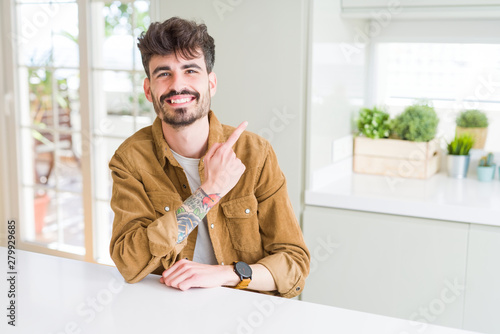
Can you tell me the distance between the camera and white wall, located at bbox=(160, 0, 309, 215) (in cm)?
244

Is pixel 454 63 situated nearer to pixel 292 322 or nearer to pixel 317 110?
pixel 317 110

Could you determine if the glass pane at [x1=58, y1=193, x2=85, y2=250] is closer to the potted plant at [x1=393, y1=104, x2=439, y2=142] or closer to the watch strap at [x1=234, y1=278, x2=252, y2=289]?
the potted plant at [x1=393, y1=104, x2=439, y2=142]

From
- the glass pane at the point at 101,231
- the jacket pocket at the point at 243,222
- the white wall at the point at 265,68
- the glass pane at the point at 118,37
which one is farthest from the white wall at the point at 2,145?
the jacket pocket at the point at 243,222

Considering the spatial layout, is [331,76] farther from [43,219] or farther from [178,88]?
[43,219]

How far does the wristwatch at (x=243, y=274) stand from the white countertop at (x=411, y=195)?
3.31 ft

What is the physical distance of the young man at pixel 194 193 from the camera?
1.47m

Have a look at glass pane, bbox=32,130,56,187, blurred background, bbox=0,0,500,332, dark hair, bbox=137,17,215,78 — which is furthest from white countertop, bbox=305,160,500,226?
glass pane, bbox=32,130,56,187

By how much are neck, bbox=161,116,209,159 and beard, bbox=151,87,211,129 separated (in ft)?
0.09

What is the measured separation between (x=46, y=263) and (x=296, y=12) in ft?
4.85

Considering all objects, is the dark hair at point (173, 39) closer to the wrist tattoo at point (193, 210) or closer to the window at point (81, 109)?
the wrist tattoo at point (193, 210)

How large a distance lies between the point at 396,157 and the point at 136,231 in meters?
1.66

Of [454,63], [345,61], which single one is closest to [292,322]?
[345,61]

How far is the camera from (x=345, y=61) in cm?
280

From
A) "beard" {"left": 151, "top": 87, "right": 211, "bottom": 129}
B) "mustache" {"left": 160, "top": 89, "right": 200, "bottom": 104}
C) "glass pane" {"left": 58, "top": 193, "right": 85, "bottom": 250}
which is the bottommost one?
"glass pane" {"left": 58, "top": 193, "right": 85, "bottom": 250}
